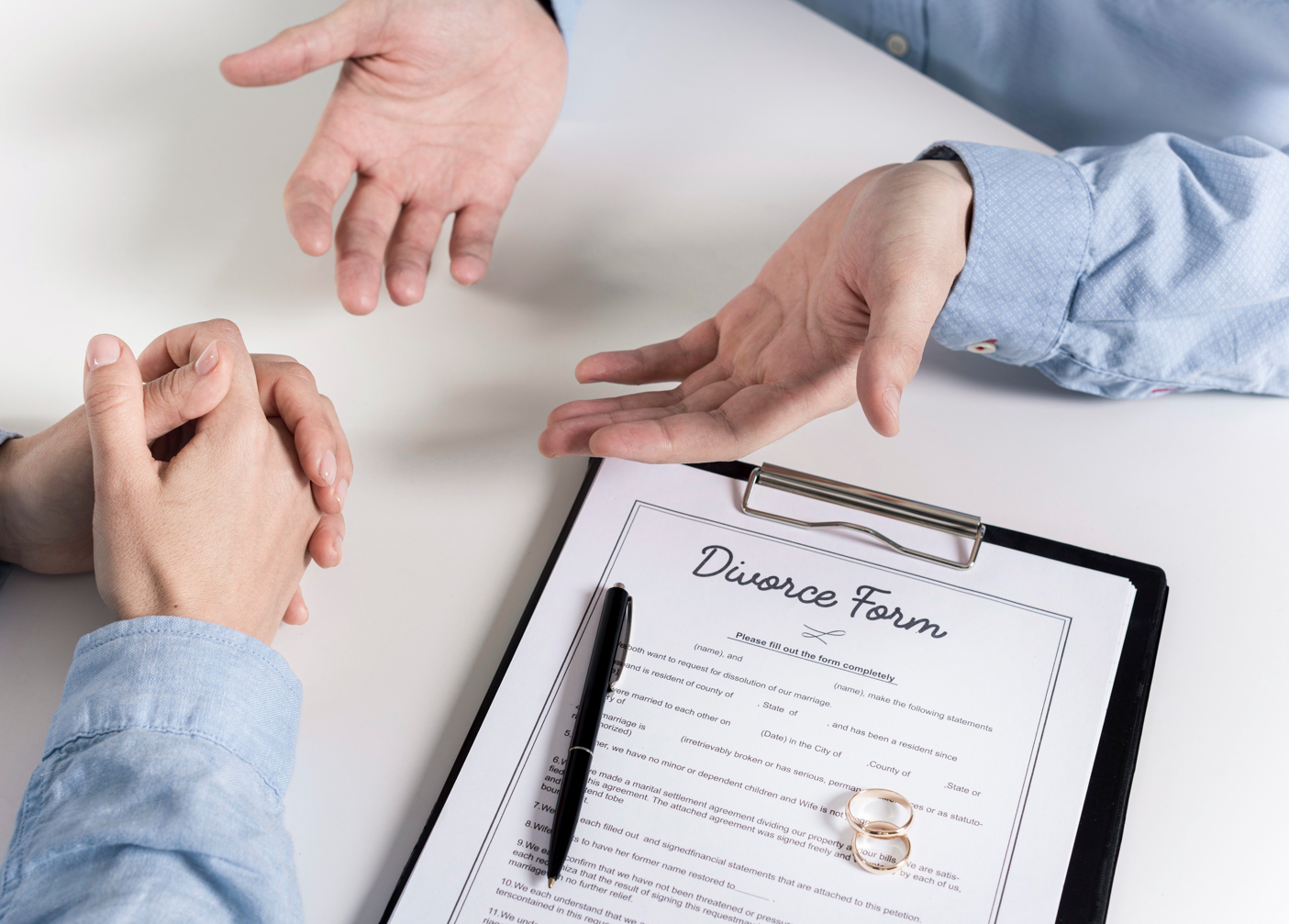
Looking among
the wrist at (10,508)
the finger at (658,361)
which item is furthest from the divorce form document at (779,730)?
the wrist at (10,508)

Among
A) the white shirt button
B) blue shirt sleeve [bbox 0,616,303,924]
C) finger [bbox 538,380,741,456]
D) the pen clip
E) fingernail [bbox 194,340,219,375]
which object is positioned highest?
the white shirt button

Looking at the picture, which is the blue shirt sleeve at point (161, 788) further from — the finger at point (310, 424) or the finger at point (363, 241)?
the finger at point (363, 241)

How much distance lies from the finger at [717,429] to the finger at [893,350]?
3.5 inches

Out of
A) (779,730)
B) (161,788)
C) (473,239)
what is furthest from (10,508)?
(779,730)

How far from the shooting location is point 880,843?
50 centimetres

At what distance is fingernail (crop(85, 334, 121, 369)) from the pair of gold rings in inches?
20.4

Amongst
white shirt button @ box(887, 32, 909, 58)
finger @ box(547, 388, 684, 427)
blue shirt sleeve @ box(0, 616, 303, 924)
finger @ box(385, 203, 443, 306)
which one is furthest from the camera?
white shirt button @ box(887, 32, 909, 58)

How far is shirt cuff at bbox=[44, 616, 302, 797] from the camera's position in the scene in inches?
19.1

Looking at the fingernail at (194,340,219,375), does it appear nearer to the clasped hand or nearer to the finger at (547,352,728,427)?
the clasped hand

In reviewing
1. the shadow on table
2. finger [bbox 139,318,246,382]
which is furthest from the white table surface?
finger [bbox 139,318,246,382]

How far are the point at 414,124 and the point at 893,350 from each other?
0.57m

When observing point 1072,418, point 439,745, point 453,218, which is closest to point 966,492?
point 1072,418

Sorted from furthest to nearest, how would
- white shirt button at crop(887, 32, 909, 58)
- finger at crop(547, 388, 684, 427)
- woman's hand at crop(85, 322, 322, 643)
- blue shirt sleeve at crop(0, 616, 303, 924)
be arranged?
white shirt button at crop(887, 32, 909, 58)
finger at crop(547, 388, 684, 427)
woman's hand at crop(85, 322, 322, 643)
blue shirt sleeve at crop(0, 616, 303, 924)

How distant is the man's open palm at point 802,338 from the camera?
1.98 feet
